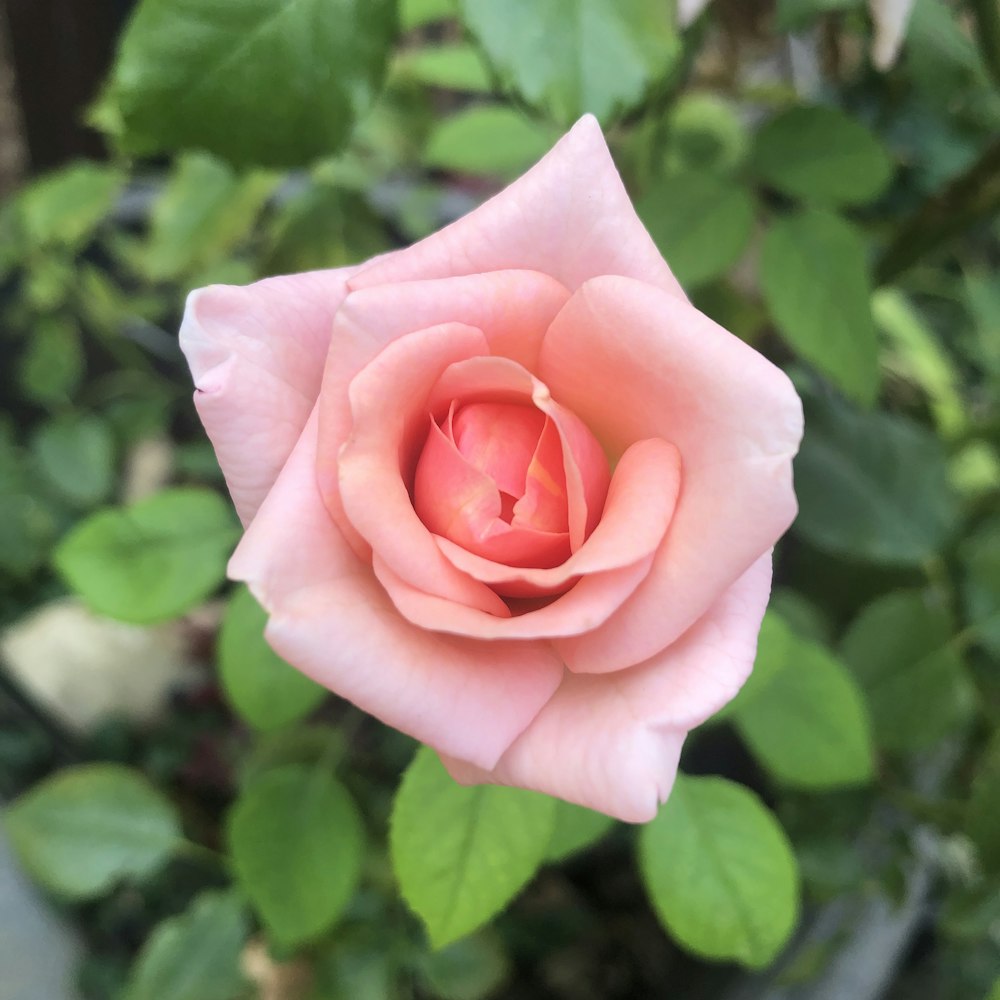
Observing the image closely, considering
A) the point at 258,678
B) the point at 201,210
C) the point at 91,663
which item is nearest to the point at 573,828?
the point at 258,678

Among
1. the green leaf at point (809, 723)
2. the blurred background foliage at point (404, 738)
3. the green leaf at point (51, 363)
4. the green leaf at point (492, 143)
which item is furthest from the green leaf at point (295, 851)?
the green leaf at point (51, 363)

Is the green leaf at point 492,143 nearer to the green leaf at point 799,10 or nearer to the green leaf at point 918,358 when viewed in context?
the green leaf at point 799,10

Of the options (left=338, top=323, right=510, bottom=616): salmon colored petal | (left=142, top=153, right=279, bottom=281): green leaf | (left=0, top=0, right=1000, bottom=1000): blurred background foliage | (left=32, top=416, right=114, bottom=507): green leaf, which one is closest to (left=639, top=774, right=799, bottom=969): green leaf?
(left=0, top=0, right=1000, bottom=1000): blurred background foliage

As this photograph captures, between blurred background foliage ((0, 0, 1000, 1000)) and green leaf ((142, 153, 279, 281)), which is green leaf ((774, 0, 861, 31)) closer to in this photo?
blurred background foliage ((0, 0, 1000, 1000))

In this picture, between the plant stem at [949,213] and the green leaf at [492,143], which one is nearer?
the plant stem at [949,213]

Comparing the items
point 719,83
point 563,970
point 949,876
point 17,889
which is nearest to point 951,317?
point 719,83

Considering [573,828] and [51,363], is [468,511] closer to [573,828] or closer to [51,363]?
[573,828]

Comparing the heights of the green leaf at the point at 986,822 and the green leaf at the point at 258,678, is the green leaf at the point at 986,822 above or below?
below
